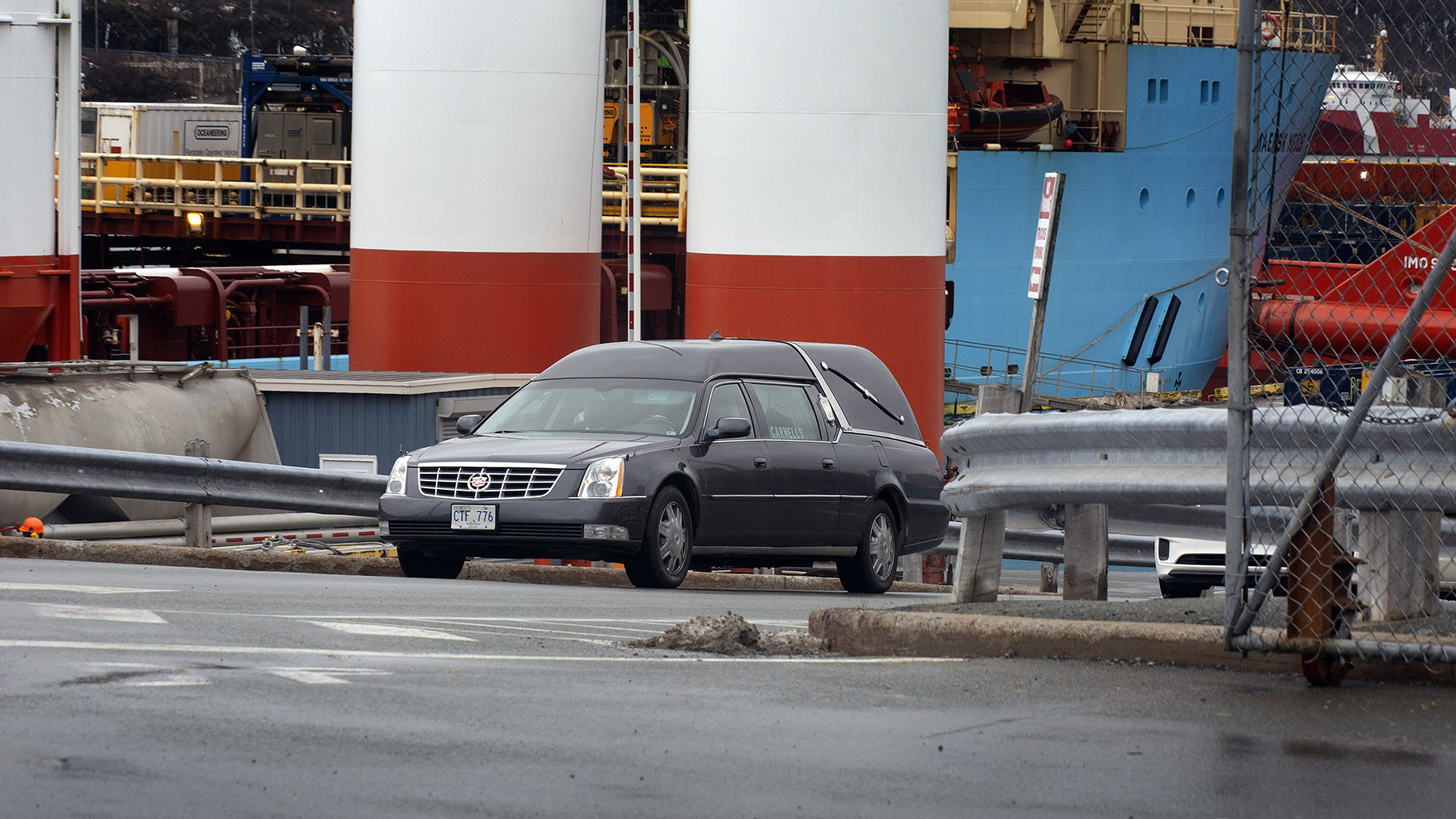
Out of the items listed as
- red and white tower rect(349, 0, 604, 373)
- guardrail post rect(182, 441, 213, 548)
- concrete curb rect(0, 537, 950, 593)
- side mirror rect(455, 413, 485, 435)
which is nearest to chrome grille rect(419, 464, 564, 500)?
side mirror rect(455, 413, 485, 435)

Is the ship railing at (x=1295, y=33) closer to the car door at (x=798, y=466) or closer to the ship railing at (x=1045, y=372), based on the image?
the car door at (x=798, y=466)

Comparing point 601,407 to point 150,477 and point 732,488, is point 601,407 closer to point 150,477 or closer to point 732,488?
point 732,488

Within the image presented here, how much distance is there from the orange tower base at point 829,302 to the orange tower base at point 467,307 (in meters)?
1.86

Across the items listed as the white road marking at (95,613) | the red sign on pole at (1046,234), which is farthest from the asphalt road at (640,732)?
the red sign on pole at (1046,234)

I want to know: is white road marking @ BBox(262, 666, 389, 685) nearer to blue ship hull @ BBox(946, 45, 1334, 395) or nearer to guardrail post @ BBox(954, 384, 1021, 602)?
guardrail post @ BBox(954, 384, 1021, 602)

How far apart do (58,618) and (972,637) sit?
399 cm

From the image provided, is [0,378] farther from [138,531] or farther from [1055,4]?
[1055,4]

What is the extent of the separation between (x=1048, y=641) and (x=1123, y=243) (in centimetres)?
4006

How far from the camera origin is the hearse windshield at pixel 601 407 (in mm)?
12805

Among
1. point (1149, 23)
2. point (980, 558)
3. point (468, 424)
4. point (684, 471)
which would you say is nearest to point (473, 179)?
point (468, 424)

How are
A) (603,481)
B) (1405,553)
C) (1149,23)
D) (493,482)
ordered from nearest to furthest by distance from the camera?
1. (1405,553)
2. (603,481)
3. (493,482)
4. (1149,23)

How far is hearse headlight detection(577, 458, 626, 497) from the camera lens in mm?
11680

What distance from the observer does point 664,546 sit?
39.8ft

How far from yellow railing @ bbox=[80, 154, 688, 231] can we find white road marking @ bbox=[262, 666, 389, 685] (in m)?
31.3
